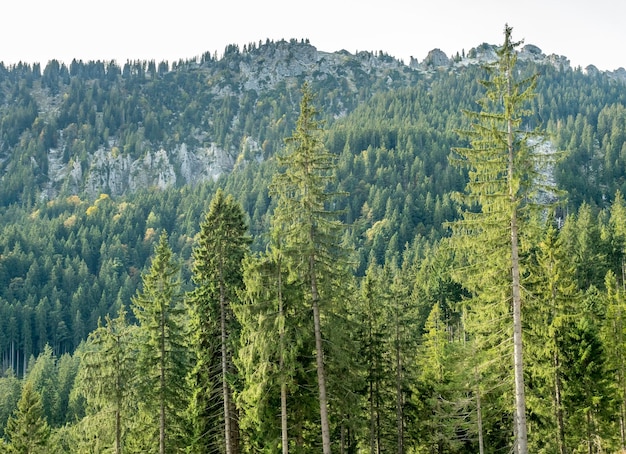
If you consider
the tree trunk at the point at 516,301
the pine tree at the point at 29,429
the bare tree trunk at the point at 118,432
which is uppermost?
the tree trunk at the point at 516,301

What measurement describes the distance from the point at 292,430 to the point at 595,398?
15.9 m

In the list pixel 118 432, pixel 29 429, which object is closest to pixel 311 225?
pixel 118 432

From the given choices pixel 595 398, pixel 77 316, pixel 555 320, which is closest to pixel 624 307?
pixel 595 398

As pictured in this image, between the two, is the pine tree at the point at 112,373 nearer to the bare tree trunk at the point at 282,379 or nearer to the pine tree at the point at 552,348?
the bare tree trunk at the point at 282,379

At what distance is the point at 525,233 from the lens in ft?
61.0

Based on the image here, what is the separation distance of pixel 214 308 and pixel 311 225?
788 centimetres

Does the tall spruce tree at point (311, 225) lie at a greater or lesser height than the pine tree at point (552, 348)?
greater

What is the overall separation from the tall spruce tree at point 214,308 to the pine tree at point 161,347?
0.98 meters

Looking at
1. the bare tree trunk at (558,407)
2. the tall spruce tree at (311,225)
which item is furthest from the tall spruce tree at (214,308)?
the bare tree trunk at (558,407)

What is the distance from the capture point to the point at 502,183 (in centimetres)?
1841

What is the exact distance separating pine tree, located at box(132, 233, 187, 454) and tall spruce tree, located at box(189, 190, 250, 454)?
98 centimetres

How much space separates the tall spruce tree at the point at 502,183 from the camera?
18.1 m

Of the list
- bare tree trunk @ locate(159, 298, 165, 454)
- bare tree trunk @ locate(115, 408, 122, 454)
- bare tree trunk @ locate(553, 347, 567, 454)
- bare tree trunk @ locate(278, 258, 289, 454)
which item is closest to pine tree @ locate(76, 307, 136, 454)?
bare tree trunk @ locate(115, 408, 122, 454)

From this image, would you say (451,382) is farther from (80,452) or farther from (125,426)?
(80,452)
